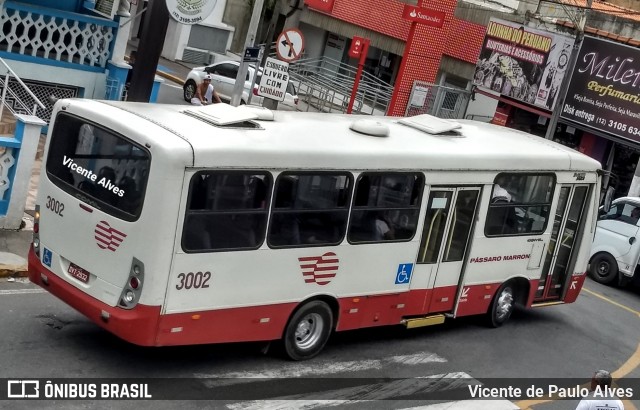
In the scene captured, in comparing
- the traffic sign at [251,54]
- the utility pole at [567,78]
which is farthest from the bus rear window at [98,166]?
the utility pole at [567,78]

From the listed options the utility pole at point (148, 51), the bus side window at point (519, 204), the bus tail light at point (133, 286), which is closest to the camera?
the bus tail light at point (133, 286)

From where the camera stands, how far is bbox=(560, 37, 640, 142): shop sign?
2503 cm

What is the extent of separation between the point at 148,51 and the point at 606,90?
14340 mm

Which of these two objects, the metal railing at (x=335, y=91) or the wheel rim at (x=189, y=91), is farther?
the metal railing at (x=335, y=91)

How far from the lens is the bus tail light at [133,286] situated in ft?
30.1

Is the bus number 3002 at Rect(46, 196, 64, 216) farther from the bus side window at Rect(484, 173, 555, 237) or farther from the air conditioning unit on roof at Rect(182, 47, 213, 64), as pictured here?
the air conditioning unit on roof at Rect(182, 47, 213, 64)

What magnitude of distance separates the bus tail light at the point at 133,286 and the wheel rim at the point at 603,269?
1301cm

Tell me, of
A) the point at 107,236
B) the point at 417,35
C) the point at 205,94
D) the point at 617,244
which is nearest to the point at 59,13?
the point at 205,94

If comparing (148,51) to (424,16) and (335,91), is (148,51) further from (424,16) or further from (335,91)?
(335,91)

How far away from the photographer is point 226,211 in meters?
9.70

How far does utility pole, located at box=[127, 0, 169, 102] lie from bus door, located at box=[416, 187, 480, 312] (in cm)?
627

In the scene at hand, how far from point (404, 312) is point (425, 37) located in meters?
19.9

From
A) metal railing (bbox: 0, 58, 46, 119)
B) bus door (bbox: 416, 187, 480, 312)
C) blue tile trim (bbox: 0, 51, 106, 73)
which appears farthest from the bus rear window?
blue tile trim (bbox: 0, 51, 106, 73)

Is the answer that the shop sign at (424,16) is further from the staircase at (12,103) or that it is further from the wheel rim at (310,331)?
the wheel rim at (310,331)
